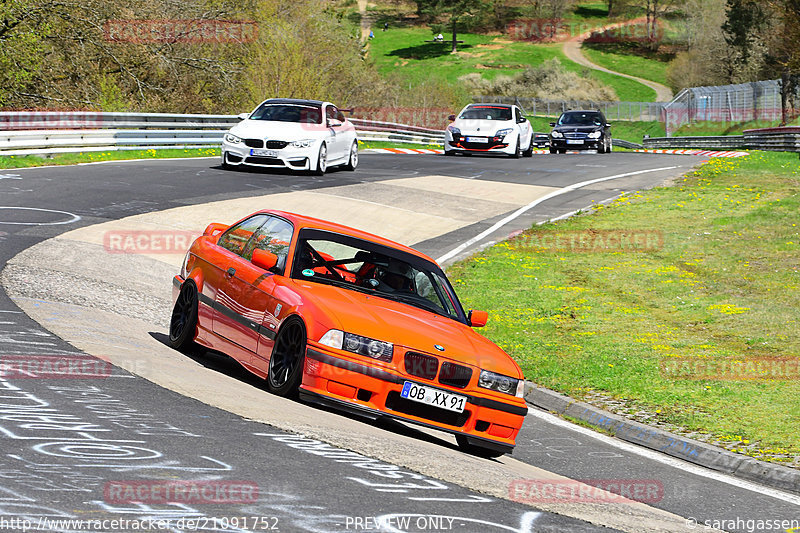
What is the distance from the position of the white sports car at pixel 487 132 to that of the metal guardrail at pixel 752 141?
13.4m

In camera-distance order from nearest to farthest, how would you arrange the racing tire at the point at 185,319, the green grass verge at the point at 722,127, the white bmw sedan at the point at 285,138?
1. the racing tire at the point at 185,319
2. the white bmw sedan at the point at 285,138
3. the green grass verge at the point at 722,127

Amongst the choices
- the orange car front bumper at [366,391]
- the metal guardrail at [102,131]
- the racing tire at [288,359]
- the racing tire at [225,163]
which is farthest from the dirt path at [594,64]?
the orange car front bumper at [366,391]

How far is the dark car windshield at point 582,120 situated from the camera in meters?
40.6

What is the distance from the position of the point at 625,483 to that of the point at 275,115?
61.8ft

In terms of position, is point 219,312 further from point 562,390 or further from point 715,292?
point 715,292

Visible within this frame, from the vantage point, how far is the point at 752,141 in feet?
156

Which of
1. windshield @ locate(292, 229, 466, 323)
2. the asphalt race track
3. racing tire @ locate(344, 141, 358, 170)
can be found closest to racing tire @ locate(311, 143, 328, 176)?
racing tire @ locate(344, 141, 358, 170)

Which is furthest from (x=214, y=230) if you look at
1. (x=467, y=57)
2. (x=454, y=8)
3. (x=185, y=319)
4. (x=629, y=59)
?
(x=454, y=8)

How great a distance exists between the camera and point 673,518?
6434mm

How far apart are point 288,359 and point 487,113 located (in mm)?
28139

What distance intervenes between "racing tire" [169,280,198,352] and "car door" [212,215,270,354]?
0.41 m

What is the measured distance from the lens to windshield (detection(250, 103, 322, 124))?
24906 millimetres

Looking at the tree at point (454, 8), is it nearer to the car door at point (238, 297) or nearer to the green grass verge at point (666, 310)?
the green grass verge at point (666, 310)

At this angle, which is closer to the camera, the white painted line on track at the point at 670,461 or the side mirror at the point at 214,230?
the white painted line on track at the point at 670,461
